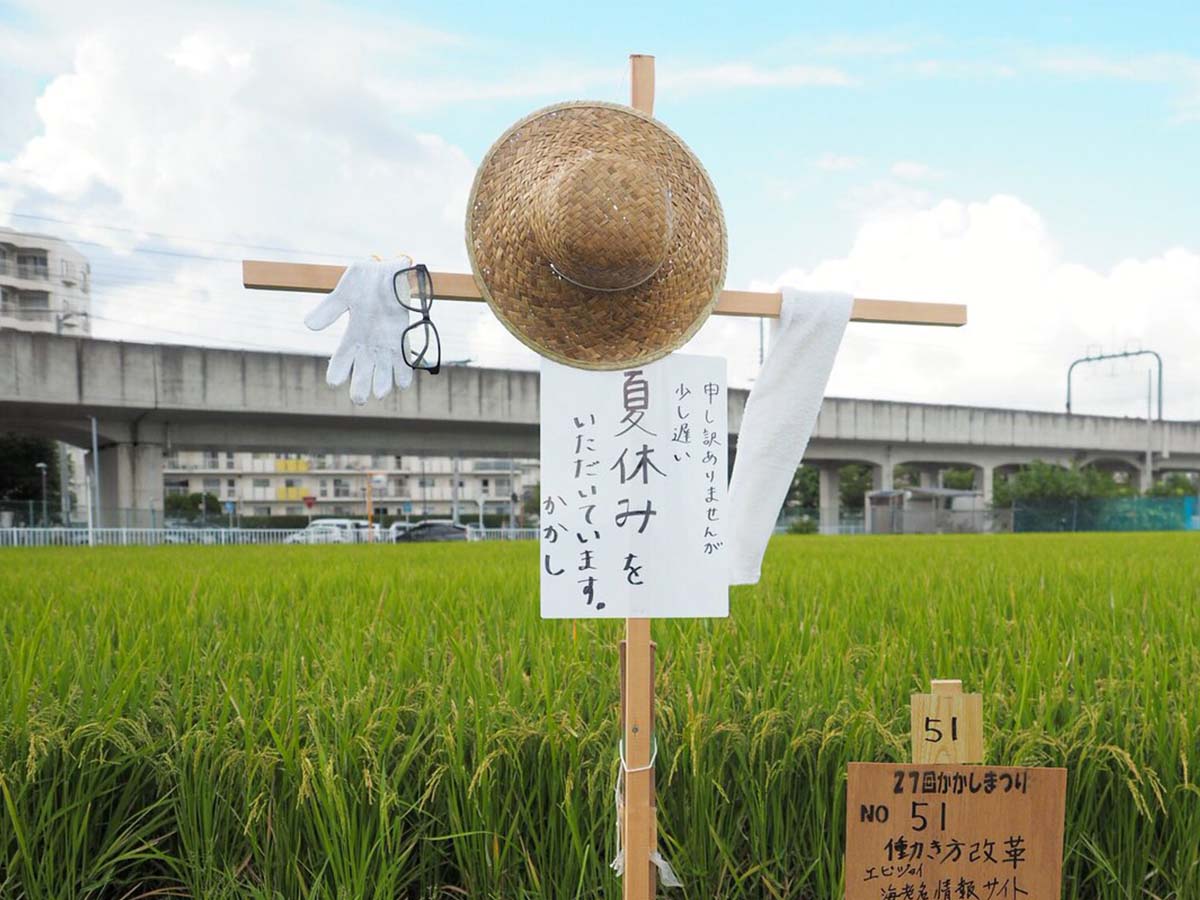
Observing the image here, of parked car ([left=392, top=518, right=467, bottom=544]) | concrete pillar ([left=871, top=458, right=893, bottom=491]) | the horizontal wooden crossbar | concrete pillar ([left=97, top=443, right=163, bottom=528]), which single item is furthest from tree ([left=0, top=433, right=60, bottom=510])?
the horizontal wooden crossbar

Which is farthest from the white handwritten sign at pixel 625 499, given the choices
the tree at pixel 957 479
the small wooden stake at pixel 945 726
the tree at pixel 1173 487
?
the tree at pixel 957 479

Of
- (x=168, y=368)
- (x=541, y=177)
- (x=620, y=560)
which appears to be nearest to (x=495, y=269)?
(x=541, y=177)

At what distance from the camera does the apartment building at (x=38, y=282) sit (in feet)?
138

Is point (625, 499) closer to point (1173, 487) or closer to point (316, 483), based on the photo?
point (1173, 487)

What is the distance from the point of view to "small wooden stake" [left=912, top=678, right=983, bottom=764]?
1593 millimetres

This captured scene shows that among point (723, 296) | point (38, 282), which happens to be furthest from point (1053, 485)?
point (38, 282)

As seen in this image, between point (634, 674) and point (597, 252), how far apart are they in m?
0.80

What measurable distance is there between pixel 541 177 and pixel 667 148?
26 cm

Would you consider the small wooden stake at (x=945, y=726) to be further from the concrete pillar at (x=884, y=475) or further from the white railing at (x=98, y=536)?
the concrete pillar at (x=884, y=475)

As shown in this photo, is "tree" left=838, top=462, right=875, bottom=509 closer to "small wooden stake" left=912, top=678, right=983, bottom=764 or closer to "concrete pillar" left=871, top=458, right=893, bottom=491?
"concrete pillar" left=871, top=458, right=893, bottom=491

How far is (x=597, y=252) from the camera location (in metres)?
1.44

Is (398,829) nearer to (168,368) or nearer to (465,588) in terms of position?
(465,588)

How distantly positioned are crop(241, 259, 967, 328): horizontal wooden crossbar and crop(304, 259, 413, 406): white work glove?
0.18 ft

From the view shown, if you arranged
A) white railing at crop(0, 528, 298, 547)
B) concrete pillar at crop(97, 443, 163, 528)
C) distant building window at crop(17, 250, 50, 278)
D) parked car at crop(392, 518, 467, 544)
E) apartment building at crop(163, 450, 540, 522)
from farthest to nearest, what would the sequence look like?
apartment building at crop(163, 450, 540, 522) < distant building window at crop(17, 250, 50, 278) < parked car at crop(392, 518, 467, 544) < concrete pillar at crop(97, 443, 163, 528) < white railing at crop(0, 528, 298, 547)
